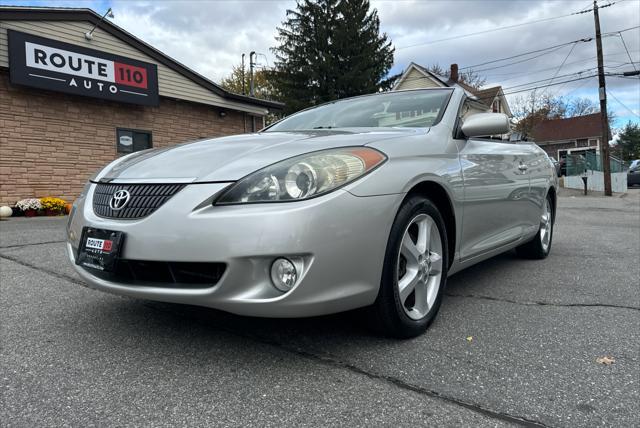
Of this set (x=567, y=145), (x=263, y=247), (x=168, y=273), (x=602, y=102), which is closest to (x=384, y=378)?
(x=263, y=247)

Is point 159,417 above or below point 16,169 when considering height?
below

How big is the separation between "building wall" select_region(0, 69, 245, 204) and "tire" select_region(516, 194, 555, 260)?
9.27 metres

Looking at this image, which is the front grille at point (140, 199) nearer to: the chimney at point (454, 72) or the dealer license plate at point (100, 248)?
the dealer license plate at point (100, 248)

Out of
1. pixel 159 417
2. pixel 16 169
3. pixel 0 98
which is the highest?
pixel 0 98

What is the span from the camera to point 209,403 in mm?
1776

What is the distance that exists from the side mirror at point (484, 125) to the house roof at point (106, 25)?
9.42 meters

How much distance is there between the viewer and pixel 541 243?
4.68m

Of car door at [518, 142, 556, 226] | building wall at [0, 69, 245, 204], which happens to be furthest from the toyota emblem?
building wall at [0, 69, 245, 204]

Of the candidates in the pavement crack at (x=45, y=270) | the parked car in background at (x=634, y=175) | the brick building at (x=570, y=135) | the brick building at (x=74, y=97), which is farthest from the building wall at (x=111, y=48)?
the brick building at (x=570, y=135)

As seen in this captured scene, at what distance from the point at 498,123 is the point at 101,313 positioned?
267 cm

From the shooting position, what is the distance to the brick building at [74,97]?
9.26 m

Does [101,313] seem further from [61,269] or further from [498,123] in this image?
[498,123]

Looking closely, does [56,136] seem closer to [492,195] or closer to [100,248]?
[100,248]

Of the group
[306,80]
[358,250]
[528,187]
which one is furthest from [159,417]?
[306,80]
